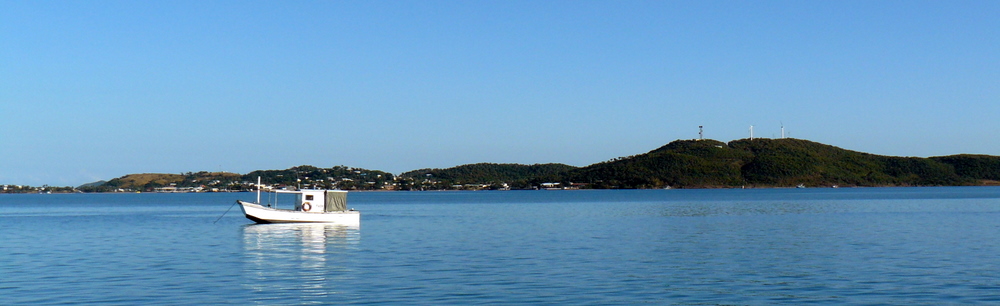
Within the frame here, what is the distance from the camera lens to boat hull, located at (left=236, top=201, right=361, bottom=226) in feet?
199

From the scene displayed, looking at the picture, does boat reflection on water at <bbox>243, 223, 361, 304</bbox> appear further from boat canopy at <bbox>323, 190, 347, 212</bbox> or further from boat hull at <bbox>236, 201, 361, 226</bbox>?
boat canopy at <bbox>323, 190, 347, 212</bbox>

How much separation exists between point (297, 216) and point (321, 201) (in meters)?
1.80

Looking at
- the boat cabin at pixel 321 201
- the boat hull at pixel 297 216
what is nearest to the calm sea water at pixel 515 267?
the boat hull at pixel 297 216

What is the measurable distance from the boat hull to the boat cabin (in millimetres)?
698

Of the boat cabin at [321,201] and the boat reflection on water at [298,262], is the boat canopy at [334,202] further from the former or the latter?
the boat reflection on water at [298,262]

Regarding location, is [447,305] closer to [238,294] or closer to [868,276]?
[238,294]

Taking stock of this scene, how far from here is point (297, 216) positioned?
202ft

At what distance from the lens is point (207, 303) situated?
23328mm

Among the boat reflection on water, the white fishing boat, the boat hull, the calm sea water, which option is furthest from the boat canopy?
the calm sea water

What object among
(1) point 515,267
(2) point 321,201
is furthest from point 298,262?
(2) point 321,201

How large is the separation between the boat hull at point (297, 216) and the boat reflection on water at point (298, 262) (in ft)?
11.8

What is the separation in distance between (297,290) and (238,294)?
159 centimetres

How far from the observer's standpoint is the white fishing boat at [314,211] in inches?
2397

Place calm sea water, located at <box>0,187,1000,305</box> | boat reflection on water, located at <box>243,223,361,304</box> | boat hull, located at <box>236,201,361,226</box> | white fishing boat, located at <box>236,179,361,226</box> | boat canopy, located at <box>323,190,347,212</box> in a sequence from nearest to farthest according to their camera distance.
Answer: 1. calm sea water, located at <box>0,187,1000,305</box>
2. boat reflection on water, located at <box>243,223,361,304</box>
3. boat hull, located at <box>236,201,361,226</box>
4. white fishing boat, located at <box>236,179,361,226</box>
5. boat canopy, located at <box>323,190,347,212</box>
